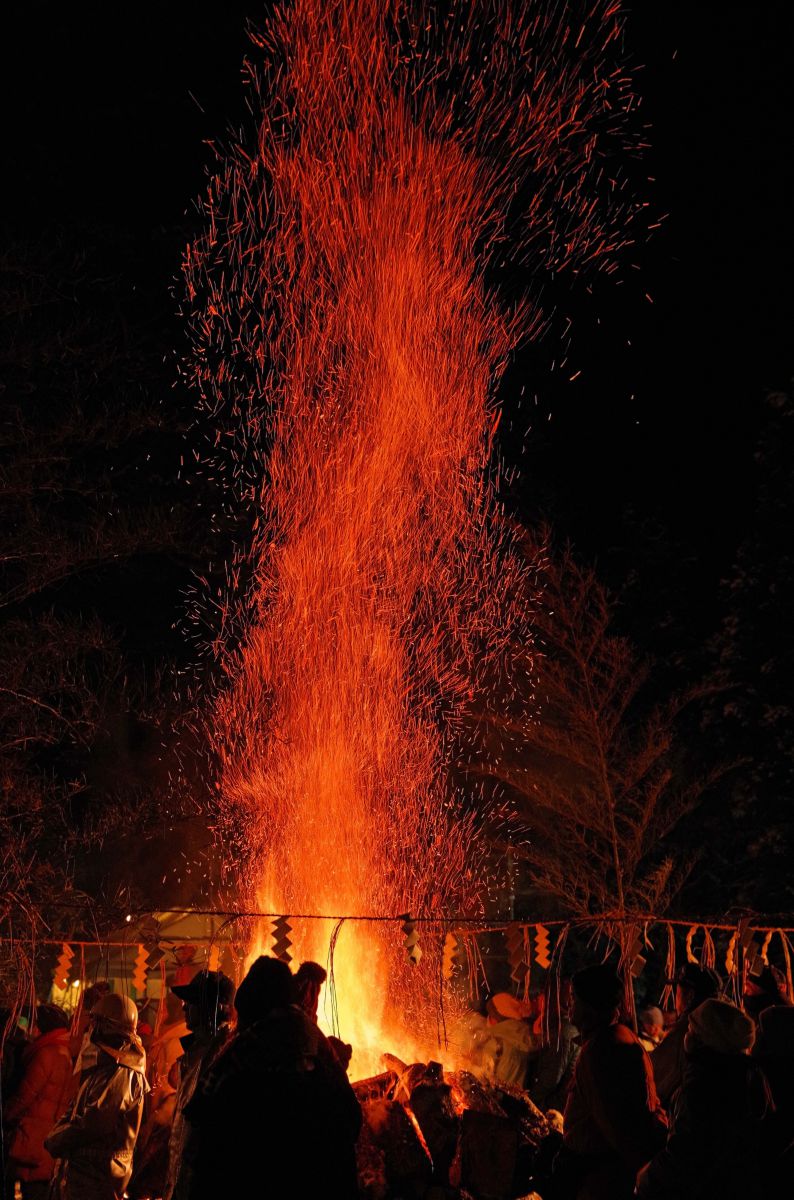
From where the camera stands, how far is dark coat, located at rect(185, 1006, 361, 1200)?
269 cm

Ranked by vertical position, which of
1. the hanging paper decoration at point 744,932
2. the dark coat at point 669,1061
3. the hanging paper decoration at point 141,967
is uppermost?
the hanging paper decoration at point 744,932

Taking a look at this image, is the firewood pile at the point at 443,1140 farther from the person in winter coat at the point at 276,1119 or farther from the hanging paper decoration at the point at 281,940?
the person in winter coat at the point at 276,1119

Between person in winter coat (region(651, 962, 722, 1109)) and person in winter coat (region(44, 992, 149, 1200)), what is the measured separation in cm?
249

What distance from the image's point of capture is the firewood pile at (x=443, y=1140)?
20.4ft

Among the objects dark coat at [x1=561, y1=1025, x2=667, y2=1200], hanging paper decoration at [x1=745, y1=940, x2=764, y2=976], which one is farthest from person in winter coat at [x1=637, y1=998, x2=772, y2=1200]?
hanging paper decoration at [x1=745, y1=940, x2=764, y2=976]

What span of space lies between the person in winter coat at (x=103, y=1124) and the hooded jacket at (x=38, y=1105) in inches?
48.9

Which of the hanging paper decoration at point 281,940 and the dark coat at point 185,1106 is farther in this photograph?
the hanging paper decoration at point 281,940

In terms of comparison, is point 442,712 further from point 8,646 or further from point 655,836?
point 8,646

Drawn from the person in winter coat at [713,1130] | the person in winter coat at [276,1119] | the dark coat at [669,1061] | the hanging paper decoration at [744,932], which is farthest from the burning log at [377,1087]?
the person in winter coat at [276,1119]

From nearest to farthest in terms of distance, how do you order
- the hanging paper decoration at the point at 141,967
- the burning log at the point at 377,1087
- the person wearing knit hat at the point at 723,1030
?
the person wearing knit hat at the point at 723,1030
the burning log at the point at 377,1087
the hanging paper decoration at the point at 141,967

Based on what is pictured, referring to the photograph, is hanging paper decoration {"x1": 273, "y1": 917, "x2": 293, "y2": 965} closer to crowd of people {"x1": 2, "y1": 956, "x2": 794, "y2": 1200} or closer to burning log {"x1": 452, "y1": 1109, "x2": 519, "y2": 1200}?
crowd of people {"x1": 2, "y1": 956, "x2": 794, "y2": 1200}

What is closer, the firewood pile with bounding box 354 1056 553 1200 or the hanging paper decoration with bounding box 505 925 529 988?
the firewood pile with bounding box 354 1056 553 1200

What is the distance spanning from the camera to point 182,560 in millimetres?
12797

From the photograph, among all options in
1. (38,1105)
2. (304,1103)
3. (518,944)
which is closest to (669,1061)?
(518,944)
